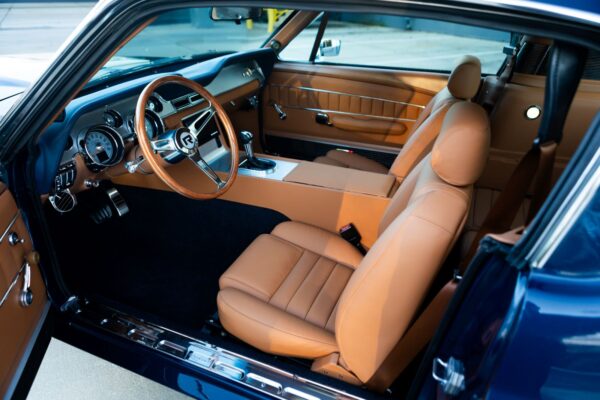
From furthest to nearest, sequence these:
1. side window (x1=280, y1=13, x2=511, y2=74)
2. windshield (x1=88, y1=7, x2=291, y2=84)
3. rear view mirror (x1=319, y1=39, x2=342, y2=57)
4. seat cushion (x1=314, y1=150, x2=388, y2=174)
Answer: windshield (x1=88, y1=7, x2=291, y2=84) < side window (x1=280, y1=13, x2=511, y2=74) < rear view mirror (x1=319, y1=39, x2=342, y2=57) < seat cushion (x1=314, y1=150, x2=388, y2=174)

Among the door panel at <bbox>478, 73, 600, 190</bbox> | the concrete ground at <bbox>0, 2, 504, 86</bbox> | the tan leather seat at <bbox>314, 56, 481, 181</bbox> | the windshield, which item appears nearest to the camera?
the tan leather seat at <bbox>314, 56, 481, 181</bbox>

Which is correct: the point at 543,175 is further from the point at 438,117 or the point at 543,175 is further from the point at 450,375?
the point at 438,117

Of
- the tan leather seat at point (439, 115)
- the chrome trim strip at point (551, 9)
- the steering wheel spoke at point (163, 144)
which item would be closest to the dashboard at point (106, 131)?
the steering wheel spoke at point (163, 144)

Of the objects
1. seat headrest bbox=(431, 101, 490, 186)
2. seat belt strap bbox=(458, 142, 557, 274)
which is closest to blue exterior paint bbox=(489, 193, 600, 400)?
seat belt strap bbox=(458, 142, 557, 274)

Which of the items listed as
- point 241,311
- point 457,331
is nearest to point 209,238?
point 241,311

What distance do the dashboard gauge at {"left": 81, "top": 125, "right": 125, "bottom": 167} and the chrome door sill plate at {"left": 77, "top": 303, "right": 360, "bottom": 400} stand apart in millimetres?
607

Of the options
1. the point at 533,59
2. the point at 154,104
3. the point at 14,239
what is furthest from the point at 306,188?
the point at 533,59

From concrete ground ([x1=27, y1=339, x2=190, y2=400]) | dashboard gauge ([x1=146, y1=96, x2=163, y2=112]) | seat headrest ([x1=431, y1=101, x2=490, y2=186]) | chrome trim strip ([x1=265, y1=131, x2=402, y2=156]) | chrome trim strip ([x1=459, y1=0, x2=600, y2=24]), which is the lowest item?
concrete ground ([x1=27, y1=339, x2=190, y2=400])

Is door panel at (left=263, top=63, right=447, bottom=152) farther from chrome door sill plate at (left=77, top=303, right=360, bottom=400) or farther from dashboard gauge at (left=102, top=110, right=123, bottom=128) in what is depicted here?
chrome door sill plate at (left=77, top=303, right=360, bottom=400)

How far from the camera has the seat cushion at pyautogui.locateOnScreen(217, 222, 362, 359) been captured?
1.28 m

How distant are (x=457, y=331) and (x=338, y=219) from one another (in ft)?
3.48

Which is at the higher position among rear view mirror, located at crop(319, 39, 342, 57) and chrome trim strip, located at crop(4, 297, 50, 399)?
rear view mirror, located at crop(319, 39, 342, 57)

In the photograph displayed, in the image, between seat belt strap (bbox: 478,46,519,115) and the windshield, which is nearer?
seat belt strap (bbox: 478,46,519,115)

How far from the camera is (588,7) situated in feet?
2.18
